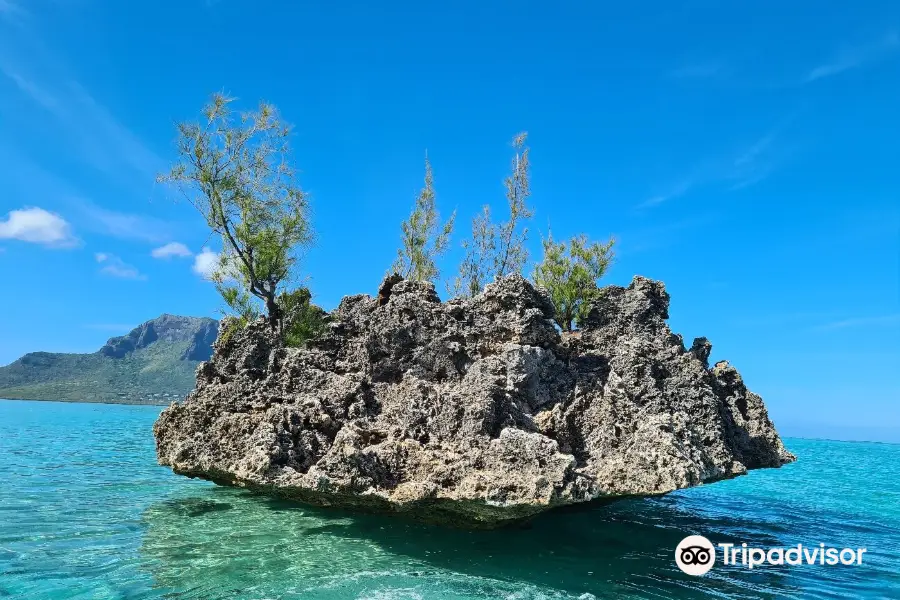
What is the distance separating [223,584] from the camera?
7.64 metres

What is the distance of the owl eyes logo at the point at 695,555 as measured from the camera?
371 inches

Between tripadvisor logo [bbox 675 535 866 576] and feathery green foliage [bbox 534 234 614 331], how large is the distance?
8.68 meters

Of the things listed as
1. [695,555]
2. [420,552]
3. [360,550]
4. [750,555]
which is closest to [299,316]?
[360,550]

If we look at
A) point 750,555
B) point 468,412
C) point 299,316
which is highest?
point 299,316

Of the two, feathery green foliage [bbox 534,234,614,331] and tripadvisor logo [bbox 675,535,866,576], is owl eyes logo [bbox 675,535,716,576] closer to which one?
tripadvisor logo [bbox 675,535,866,576]

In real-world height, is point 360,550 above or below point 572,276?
below

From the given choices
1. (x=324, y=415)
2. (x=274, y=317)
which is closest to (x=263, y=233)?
(x=274, y=317)

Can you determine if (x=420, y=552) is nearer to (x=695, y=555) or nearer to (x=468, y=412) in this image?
(x=468, y=412)

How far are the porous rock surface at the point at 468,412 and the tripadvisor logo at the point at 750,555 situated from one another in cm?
149

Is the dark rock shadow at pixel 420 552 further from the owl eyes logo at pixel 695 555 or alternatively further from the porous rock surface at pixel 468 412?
the porous rock surface at pixel 468 412

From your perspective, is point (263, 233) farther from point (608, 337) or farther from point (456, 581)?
point (456, 581)

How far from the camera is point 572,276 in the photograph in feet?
66.5

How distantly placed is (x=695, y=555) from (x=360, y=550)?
6.08 metres

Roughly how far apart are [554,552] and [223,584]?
5467 mm
